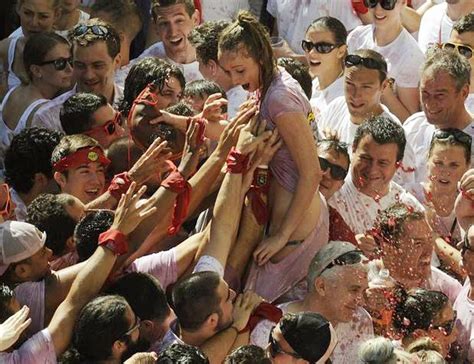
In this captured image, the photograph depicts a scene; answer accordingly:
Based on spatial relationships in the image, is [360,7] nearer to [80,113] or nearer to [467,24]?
[467,24]

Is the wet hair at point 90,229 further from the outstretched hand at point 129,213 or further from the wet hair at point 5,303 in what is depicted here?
the wet hair at point 5,303

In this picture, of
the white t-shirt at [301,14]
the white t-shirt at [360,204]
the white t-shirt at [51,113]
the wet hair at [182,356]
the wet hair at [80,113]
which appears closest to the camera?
the wet hair at [182,356]

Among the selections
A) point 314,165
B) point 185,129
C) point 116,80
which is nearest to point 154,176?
point 185,129

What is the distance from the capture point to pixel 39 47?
913 cm

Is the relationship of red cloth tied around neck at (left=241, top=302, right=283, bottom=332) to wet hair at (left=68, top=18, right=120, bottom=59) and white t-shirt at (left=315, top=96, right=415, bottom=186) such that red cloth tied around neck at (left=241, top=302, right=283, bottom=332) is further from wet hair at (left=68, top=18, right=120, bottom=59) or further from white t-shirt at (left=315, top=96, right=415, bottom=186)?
wet hair at (left=68, top=18, right=120, bottom=59)

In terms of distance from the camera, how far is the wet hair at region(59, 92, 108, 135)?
8297 millimetres

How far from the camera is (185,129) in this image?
744 centimetres

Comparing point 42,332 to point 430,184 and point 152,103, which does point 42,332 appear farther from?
point 430,184

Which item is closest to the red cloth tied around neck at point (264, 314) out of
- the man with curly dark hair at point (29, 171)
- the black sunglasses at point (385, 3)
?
the man with curly dark hair at point (29, 171)

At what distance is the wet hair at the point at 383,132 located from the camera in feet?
26.5

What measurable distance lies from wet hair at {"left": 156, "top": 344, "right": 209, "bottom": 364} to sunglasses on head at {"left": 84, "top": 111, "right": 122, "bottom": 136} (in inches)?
95.9

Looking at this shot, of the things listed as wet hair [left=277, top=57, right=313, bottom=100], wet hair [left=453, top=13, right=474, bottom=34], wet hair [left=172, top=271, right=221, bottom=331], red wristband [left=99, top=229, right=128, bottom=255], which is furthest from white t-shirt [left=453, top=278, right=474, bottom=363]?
wet hair [left=453, top=13, right=474, bottom=34]

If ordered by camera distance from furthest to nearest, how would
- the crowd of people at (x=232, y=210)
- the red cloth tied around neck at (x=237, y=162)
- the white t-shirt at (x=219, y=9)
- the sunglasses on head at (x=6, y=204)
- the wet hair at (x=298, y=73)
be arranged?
1. the white t-shirt at (x=219, y=9)
2. the wet hair at (x=298, y=73)
3. the sunglasses on head at (x=6, y=204)
4. the red cloth tied around neck at (x=237, y=162)
5. the crowd of people at (x=232, y=210)

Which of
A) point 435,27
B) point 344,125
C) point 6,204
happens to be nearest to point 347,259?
point 6,204
